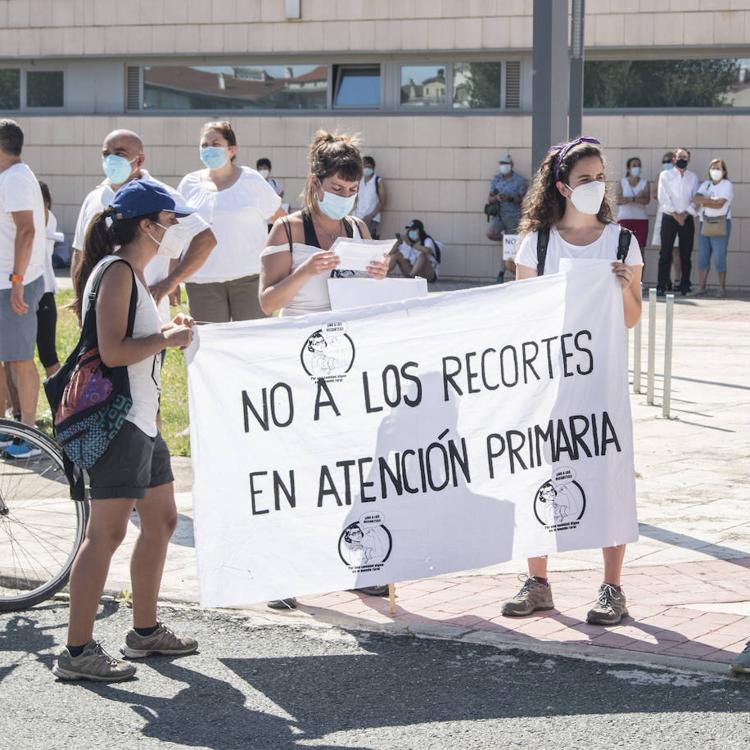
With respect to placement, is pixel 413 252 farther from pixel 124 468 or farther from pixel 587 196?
pixel 124 468

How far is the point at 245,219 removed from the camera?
8891 millimetres

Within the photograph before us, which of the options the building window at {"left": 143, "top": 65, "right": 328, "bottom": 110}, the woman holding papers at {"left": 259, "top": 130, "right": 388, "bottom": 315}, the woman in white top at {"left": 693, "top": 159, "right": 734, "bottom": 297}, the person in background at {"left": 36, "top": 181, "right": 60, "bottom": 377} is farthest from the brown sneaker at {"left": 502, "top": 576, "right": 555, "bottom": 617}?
the building window at {"left": 143, "top": 65, "right": 328, "bottom": 110}

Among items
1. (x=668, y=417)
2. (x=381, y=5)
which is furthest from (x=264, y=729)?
(x=381, y=5)

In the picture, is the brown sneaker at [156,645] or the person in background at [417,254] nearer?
the brown sneaker at [156,645]

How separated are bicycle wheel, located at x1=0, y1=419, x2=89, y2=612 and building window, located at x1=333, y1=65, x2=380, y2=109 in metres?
18.7

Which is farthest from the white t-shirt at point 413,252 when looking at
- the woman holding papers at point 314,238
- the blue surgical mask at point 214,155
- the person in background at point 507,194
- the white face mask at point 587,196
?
the white face mask at point 587,196

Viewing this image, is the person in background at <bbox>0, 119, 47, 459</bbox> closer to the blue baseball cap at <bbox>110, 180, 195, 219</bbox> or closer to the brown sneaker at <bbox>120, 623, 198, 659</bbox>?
the blue baseball cap at <bbox>110, 180, 195, 219</bbox>

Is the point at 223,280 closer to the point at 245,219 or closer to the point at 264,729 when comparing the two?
the point at 245,219

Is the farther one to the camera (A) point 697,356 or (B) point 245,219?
(A) point 697,356

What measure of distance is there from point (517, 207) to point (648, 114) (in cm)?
255

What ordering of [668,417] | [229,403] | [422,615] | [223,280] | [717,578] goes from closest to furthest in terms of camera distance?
1. [229,403]
2. [422,615]
3. [717,578]
4. [223,280]
5. [668,417]

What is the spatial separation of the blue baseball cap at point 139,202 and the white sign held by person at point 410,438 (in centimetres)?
54

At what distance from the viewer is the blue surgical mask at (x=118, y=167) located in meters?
7.85

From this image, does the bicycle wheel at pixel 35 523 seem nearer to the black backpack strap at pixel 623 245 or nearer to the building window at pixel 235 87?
the black backpack strap at pixel 623 245
